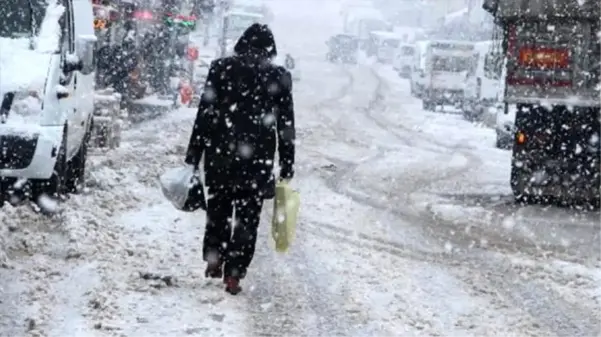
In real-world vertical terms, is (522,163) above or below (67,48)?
below

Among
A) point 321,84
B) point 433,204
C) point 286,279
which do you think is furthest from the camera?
point 321,84

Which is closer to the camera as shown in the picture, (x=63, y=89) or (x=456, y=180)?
(x=63, y=89)

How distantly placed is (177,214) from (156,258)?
2.09 m

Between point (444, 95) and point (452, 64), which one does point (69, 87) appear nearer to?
point (444, 95)

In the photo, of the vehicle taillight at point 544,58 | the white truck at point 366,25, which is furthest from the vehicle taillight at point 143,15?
the white truck at point 366,25

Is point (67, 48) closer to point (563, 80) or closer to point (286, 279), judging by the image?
point (286, 279)

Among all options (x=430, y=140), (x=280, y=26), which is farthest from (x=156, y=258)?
(x=280, y=26)

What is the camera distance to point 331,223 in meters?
9.98

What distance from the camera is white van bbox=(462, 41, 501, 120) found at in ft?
91.1

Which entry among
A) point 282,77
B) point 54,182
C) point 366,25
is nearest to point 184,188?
point 282,77

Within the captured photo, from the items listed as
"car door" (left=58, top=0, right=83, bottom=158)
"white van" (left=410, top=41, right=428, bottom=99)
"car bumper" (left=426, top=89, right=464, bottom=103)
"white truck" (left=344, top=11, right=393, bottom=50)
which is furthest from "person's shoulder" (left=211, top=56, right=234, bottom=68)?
"white truck" (left=344, top=11, right=393, bottom=50)

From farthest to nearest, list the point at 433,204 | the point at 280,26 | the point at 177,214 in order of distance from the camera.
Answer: the point at 280,26, the point at 433,204, the point at 177,214

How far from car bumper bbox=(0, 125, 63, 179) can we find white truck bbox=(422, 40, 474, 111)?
85.5 ft

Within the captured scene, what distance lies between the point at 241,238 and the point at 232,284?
1.01 feet
